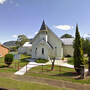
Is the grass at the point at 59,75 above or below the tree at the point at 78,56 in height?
below

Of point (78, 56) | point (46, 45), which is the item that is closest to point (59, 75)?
point (78, 56)

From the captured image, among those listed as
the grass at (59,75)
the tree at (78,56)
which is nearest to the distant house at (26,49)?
the grass at (59,75)

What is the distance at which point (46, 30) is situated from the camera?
70.0 ft

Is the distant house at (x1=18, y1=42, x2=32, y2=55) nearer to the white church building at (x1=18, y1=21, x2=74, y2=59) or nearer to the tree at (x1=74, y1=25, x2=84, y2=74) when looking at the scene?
the white church building at (x1=18, y1=21, x2=74, y2=59)

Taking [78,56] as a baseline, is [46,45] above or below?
above

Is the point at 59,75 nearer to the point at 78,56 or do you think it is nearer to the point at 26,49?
the point at 78,56

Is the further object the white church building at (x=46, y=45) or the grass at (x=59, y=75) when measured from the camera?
the white church building at (x=46, y=45)

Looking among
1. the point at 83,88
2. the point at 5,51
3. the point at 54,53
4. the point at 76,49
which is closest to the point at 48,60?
the point at 54,53

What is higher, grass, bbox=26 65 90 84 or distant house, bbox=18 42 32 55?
distant house, bbox=18 42 32 55

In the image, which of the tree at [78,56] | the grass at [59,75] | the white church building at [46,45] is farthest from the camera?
the white church building at [46,45]

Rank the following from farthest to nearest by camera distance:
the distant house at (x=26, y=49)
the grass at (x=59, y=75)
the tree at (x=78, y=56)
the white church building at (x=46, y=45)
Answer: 1. the distant house at (x=26, y=49)
2. the white church building at (x=46, y=45)
3. the tree at (x=78, y=56)
4. the grass at (x=59, y=75)

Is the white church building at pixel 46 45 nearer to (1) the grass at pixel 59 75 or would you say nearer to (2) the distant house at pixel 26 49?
(1) the grass at pixel 59 75

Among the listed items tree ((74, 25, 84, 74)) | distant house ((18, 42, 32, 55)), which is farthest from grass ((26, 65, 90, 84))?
distant house ((18, 42, 32, 55))

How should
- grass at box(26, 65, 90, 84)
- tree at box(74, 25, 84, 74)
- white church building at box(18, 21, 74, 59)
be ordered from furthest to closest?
1. white church building at box(18, 21, 74, 59)
2. tree at box(74, 25, 84, 74)
3. grass at box(26, 65, 90, 84)
